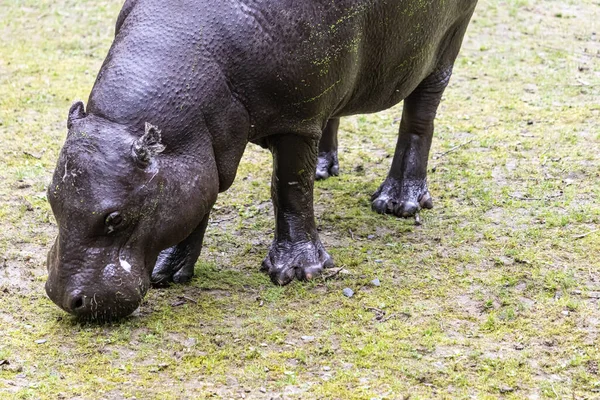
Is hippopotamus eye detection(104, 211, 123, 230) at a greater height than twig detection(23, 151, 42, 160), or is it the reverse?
hippopotamus eye detection(104, 211, 123, 230)

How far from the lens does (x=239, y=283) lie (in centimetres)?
561

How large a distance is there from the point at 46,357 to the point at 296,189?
1.75 meters

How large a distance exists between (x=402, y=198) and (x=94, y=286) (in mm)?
2805

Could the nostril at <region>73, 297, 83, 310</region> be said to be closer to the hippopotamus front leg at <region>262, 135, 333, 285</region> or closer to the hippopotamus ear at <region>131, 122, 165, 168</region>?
the hippopotamus ear at <region>131, 122, 165, 168</region>

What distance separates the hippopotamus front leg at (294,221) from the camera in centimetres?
545

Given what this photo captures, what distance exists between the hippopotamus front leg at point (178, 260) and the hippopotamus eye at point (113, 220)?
1010mm

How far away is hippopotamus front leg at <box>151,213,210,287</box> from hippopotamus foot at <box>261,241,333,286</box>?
456mm

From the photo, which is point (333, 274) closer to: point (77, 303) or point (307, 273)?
point (307, 273)

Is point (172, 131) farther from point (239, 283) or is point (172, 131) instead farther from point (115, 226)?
point (239, 283)

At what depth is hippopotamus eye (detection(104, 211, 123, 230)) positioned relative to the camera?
446 cm

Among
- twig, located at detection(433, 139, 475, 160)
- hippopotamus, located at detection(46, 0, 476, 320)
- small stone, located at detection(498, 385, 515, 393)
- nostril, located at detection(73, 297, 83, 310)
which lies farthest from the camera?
twig, located at detection(433, 139, 475, 160)

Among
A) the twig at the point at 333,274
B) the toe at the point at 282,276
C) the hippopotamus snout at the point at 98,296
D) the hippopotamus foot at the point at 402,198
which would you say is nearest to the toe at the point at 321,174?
the hippopotamus foot at the point at 402,198

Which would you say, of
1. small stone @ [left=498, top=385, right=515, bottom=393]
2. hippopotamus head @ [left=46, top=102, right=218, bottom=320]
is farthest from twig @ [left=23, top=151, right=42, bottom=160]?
small stone @ [left=498, top=385, right=515, bottom=393]

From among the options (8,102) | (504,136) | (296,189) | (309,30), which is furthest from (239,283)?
(8,102)
